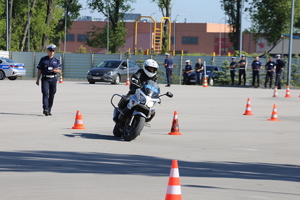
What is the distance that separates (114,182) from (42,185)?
878 mm

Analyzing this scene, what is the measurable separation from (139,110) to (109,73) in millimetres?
27333

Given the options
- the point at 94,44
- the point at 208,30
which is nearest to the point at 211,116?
the point at 94,44

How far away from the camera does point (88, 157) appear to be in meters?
11.2

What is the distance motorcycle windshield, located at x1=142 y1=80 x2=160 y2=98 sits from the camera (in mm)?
13734

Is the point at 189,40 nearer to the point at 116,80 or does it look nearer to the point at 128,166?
the point at 116,80

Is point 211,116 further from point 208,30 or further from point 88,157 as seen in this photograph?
point 208,30

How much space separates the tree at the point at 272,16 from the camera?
81.2m

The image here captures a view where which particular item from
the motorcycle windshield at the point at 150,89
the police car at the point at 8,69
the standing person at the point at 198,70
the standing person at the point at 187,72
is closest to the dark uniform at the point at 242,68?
the standing person at the point at 198,70

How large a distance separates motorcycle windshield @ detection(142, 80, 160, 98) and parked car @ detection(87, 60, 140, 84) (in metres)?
26.3

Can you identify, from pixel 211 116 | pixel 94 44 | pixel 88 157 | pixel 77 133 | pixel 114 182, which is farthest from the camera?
pixel 94 44

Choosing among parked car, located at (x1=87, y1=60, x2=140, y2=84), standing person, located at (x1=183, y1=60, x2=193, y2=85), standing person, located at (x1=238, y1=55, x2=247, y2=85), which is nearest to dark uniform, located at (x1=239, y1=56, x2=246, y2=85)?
standing person, located at (x1=238, y1=55, x2=247, y2=85)

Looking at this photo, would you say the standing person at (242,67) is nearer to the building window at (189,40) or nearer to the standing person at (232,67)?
the standing person at (232,67)

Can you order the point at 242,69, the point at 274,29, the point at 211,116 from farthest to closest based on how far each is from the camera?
1. the point at 274,29
2. the point at 242,69
3. the point at 211,116

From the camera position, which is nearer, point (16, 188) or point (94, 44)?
point (16, 188)
